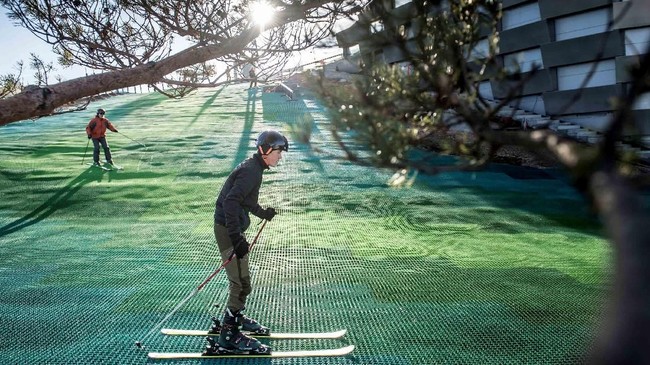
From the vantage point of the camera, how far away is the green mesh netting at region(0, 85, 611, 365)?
521 cm

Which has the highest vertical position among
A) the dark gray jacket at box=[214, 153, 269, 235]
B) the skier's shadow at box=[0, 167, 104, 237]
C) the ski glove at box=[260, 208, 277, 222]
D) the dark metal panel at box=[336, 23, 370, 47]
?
the dark metal panel at box=[336, 23, 370, 47]

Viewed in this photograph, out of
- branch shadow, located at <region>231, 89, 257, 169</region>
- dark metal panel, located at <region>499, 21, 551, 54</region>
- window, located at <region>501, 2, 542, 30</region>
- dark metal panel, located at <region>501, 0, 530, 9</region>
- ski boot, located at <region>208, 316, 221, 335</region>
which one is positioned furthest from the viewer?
dark metal panel, located at <region>501, 0, 530, 9</region>

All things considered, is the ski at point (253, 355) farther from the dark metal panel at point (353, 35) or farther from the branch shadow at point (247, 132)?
the branch shadow at point (247, 132)

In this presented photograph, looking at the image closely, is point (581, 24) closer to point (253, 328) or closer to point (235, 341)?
point (253, 328)

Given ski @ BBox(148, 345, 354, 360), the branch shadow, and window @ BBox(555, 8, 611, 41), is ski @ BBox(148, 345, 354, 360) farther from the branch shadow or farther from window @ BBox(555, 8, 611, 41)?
window @ BBox(555, 8, 611, 41)

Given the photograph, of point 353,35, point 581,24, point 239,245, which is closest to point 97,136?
point 239,245

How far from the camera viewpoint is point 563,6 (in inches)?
630

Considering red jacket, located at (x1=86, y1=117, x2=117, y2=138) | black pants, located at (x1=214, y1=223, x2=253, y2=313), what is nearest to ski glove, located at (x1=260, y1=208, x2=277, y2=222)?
black pants, located at (x1=214, y1=223, x2=253, y2=313)

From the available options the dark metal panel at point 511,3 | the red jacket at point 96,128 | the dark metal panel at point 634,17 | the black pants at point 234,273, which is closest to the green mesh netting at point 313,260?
the black pants at point 234,273

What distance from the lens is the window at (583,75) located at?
15.2 metres

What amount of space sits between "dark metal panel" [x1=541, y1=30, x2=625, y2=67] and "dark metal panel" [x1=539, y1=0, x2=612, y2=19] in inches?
30.1

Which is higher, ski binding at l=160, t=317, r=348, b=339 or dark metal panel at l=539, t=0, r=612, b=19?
dark metal panel at l=539, t=0, r=612, b=19

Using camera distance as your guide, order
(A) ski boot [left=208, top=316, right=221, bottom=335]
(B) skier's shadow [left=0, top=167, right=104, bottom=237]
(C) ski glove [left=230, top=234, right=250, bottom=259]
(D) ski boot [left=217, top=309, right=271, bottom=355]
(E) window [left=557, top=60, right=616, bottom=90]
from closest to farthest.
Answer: (C) ski glove [left=230, top=234, right=250, bottom=259], (D) ski boot [left=217, top=309, right=271, bottom=355], (A) ski boot [left=208, top=316, right=221, bottom=335], (B) skier's shadow [left=0, top=167, right=104, bottom=237], (E) window [left=557, top=60, right=616, bottom=90]

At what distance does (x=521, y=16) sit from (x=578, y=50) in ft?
8.40
